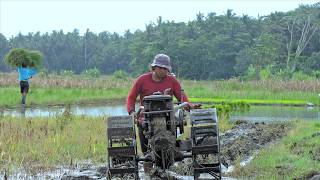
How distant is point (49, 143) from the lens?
10.3m

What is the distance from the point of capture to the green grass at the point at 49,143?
8742mm

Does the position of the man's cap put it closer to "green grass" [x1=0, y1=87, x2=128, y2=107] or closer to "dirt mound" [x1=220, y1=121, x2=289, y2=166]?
"dirt mound" [x1=220, y1=121, x2=289, y2=166]

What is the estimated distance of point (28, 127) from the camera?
1247 centimetres

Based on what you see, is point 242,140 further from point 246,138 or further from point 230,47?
point 230,47

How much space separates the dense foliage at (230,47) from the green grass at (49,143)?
3081cm

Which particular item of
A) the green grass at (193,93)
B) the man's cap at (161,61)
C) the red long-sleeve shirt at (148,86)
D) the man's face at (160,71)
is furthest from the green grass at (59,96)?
the man's cap at (161,61)

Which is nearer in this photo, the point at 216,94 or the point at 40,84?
the point at 216,94

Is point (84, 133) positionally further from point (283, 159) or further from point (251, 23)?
point (251, 23)

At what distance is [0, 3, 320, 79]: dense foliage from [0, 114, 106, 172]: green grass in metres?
30.8

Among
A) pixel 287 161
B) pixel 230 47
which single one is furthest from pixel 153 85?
pixel 230 47

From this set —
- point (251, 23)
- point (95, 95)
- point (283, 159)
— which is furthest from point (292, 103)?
point (251, 23)

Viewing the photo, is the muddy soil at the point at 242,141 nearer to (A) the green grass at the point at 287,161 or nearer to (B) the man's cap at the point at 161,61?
(A) the green grass at the point at 287,161

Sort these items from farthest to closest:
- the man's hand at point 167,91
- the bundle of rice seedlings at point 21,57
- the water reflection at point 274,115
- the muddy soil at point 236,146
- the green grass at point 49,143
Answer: the bundle of rice seedlings at point 21,57, the water reflection at point 274,115, the green grass at point 49,143, the muddy soil at point 236,146, the man's hand at point 167,91

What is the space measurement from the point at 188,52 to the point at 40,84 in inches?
1093
